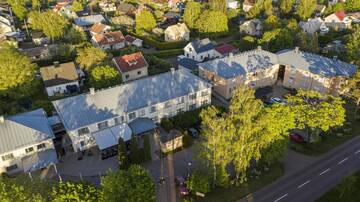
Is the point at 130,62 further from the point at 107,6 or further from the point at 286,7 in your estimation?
the point at 107,6

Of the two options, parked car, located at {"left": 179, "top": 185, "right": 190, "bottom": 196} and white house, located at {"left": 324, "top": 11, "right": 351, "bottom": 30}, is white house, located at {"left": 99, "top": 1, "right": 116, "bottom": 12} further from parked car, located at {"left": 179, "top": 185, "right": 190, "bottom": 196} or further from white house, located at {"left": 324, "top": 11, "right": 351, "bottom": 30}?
parked car, located at {"left": 179, "top": 185, "right": 190, "bottom": 196}

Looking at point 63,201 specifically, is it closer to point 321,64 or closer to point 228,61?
point 228,61

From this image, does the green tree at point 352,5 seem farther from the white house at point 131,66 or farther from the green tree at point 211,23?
the white house at point 131,66

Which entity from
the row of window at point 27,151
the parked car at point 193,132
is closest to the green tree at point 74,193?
the row of window at point 27,151

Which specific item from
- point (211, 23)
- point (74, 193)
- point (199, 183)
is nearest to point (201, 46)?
point (211, 23)

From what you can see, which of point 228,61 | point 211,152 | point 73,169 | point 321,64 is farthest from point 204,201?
point 321,64
